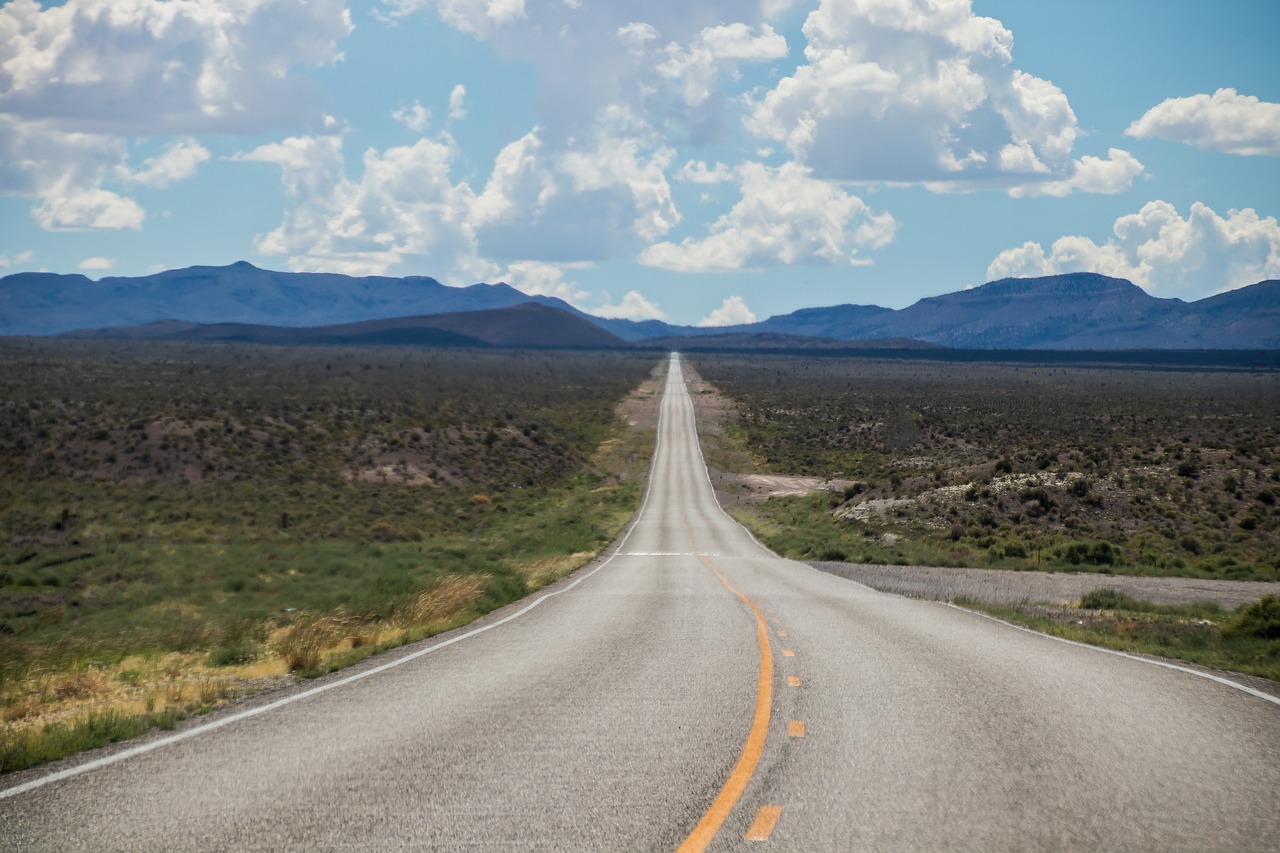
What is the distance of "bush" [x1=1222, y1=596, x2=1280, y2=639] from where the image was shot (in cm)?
1426

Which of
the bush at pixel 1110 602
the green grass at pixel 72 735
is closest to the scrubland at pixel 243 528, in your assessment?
the green grass at pixel 72 735

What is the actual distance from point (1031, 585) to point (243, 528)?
2860 centimetres

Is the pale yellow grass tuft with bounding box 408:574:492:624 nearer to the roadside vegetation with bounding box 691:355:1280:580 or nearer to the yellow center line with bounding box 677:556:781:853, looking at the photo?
the yellow center line with bounding box 677:556:781:853

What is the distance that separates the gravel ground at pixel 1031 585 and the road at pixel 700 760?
10.5m

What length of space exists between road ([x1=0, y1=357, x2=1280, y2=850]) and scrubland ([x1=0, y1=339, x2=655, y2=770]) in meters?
1.55

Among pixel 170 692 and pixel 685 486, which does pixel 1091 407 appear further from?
pixel 170 692

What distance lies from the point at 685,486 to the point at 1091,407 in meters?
60.2

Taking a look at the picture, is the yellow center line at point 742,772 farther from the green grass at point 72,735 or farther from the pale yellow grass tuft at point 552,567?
the pale yellow grass tuft at point 552,567

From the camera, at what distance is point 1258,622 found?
14445 mm

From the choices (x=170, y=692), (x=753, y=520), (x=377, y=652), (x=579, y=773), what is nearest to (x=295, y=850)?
(x=579, y=773)

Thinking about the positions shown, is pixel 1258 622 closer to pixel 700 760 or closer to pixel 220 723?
pixel 700 760

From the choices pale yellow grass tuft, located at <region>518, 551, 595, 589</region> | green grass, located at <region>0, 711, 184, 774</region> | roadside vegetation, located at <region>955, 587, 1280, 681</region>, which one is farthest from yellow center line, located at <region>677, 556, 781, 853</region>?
pale yellow grass tuft, located at <region>518, 551, 595, 589</region>

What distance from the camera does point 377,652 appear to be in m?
12.7

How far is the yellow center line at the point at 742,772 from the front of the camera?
18.9ft
